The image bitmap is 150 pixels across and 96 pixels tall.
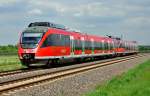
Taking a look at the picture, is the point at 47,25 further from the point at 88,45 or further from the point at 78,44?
the point at 88,45

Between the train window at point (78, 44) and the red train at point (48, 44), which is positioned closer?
the red train at point (48, 44)

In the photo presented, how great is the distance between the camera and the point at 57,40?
34.4 meters

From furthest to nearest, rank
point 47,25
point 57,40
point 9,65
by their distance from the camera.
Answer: point 9,65 < point 47,25 < point 57,40

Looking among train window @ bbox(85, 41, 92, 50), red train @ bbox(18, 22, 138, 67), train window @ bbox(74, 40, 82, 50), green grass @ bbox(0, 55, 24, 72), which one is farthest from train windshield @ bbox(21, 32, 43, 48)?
train window @ bbox(85, 41, 92, 50)

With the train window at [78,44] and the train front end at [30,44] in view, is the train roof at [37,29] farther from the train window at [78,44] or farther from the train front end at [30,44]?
the train window at [78,44]

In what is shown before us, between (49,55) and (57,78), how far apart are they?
9068 millimetres

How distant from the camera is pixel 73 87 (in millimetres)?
18844

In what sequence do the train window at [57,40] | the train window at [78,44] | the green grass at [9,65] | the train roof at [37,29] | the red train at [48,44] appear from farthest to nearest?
1. the train window at [78,44]
2. the green grass at [9,65]
3. the train window at [57,40]
4. the train roof at [37,29]
5. the red train at [48,44]

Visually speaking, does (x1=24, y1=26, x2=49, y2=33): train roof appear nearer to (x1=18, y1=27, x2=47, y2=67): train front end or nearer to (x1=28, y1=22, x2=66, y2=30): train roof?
(x1=18, y1=27, x2=47, y2=67): train front end

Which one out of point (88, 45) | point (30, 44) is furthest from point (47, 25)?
point (88, 45)

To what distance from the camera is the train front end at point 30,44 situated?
31125mm

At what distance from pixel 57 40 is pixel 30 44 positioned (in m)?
3.60

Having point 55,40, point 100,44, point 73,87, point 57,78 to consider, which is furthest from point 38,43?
point 100,44

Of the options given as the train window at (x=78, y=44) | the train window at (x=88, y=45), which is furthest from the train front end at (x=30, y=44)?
the train window at (x=88, y=45)
